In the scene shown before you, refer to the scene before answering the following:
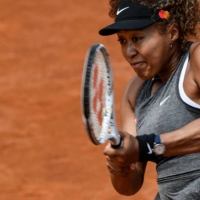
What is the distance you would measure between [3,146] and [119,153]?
4456mm

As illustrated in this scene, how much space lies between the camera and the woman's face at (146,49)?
12.2 ft

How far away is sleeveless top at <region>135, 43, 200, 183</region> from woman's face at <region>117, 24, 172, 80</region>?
0.37 feet

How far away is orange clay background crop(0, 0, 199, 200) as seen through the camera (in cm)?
714

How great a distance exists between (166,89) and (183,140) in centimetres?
38

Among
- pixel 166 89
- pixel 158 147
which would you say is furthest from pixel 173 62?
pixel 158 147

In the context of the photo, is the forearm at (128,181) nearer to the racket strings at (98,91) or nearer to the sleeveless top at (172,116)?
the sleeveless top at (172,116)

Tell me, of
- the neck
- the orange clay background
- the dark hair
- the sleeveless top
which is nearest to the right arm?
the sleeveless top

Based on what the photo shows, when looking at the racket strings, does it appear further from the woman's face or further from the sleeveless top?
the sleeveless top

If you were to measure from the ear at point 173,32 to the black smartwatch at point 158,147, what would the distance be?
0.63m

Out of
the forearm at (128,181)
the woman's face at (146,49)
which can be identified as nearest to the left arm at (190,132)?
the woman's face at (146,49)

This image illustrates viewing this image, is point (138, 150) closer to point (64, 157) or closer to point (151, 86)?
point (151, 86)

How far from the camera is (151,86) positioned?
13.2 ft

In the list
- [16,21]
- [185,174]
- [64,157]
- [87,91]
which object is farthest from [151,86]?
[16,21]

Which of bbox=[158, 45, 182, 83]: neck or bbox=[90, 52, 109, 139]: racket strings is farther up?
bbox=[158, 45, 182, 83]: neck
